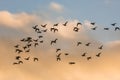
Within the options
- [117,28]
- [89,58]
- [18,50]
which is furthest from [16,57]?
[117,28]

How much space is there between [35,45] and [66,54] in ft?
29.4

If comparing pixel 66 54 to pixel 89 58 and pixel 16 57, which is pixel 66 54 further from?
pixel 16 57

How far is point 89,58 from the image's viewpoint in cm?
15000

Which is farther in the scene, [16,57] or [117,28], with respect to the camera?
[16,57]

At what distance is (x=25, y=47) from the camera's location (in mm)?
154625

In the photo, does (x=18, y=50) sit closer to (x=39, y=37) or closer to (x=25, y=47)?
(x=25, y=47)

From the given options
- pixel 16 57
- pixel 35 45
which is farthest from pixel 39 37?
pixel 16 57

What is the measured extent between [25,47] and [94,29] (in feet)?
68.2

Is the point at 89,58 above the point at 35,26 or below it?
below

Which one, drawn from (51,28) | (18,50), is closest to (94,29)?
(51,28)

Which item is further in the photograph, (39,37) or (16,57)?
(16,57)

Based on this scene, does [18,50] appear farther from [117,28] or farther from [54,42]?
[117,28]

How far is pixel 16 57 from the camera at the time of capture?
158m

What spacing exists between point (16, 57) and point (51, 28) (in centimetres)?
1455
